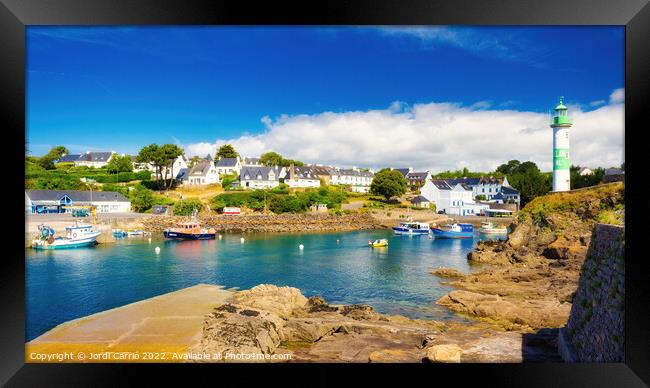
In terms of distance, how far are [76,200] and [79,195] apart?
0.18m

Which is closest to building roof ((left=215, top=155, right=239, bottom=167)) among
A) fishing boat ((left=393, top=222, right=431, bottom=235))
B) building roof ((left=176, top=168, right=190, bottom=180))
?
building roof ((left=176, top=168, right=190, bottom=180))

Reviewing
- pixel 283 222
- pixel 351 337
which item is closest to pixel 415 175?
pixel 283 222

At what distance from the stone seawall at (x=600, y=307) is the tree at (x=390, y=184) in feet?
59.3

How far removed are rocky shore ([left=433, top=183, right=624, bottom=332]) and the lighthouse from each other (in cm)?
104

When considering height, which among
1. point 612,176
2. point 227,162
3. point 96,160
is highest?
point 227,162

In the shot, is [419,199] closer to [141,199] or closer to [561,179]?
[561,179]

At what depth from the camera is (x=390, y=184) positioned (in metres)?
22.5

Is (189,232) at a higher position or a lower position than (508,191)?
lower

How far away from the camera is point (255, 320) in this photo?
5.07m

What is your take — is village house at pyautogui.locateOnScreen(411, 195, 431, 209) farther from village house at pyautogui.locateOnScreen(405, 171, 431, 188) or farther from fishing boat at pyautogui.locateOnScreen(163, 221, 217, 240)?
fishing boat at pyautogui.locateOnScreen(163, 221, 217, 240)

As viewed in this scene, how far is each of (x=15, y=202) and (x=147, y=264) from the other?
25.2 feet

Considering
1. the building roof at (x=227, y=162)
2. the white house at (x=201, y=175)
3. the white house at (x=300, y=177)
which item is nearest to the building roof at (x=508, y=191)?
the white house at (x=201, y=175)

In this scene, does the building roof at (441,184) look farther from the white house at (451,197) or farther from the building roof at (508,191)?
the building roof at (508,191)
